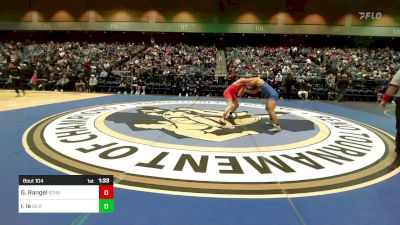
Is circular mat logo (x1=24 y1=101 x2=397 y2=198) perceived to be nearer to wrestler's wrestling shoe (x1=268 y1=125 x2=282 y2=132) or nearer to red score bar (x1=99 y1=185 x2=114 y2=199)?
wrestler's wrestling shoe (x1=268 y1=125 x2=282 y2=132)

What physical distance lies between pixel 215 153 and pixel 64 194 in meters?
2.66

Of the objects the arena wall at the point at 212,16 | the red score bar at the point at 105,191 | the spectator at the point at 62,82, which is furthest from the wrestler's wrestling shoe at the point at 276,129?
the arena wall at the point at 212,16

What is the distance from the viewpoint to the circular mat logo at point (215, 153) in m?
3.80

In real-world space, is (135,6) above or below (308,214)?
above

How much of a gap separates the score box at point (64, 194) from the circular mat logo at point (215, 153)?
792 mm

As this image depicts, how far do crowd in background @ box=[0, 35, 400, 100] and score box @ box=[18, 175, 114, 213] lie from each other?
1251 cm

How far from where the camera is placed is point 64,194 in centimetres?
268

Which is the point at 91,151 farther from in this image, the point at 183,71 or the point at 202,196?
the point at 183,71

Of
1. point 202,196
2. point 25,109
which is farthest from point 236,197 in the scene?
point 25,109

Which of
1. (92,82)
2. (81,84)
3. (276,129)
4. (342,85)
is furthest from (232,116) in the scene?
(81,84)

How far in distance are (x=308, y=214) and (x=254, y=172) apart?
117 cm

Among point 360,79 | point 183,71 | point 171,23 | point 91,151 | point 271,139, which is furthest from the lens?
point 171,23

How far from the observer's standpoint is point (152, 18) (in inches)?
980

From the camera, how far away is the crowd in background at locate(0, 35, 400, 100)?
15344mm
